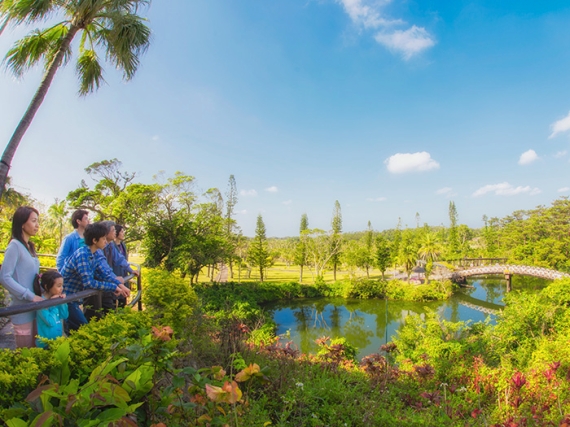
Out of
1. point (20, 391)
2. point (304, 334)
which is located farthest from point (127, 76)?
point (304, 334)

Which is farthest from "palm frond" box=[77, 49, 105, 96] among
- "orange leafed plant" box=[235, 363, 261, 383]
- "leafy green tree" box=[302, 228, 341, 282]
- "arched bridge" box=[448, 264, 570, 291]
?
"leafy green tree" box=[302, 228, 341, 282]

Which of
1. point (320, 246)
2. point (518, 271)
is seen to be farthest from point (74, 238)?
point (320, 246)

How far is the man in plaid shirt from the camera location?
2354mm

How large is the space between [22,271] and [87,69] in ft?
15.0

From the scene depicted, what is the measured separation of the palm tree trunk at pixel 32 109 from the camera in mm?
4078

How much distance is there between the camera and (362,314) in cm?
1908

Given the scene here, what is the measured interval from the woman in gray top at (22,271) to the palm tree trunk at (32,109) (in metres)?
2.38

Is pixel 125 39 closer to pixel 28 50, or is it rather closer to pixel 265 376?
pixel 28 50

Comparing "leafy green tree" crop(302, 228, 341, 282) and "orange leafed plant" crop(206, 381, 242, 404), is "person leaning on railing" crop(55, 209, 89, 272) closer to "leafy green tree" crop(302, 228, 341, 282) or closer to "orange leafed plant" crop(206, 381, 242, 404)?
"orange leafed plant" crop(206, 381, 242, 404)

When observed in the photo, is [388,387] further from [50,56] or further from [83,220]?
[50,56]

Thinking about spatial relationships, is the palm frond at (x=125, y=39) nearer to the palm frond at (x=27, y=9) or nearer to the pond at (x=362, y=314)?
the palm frond at (x=27, y=9)

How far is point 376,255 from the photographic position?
29.5 m

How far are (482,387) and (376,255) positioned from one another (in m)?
26.0

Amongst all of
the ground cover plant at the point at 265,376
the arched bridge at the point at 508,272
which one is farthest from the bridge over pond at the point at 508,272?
the ground cover plant at the point at 265,376
